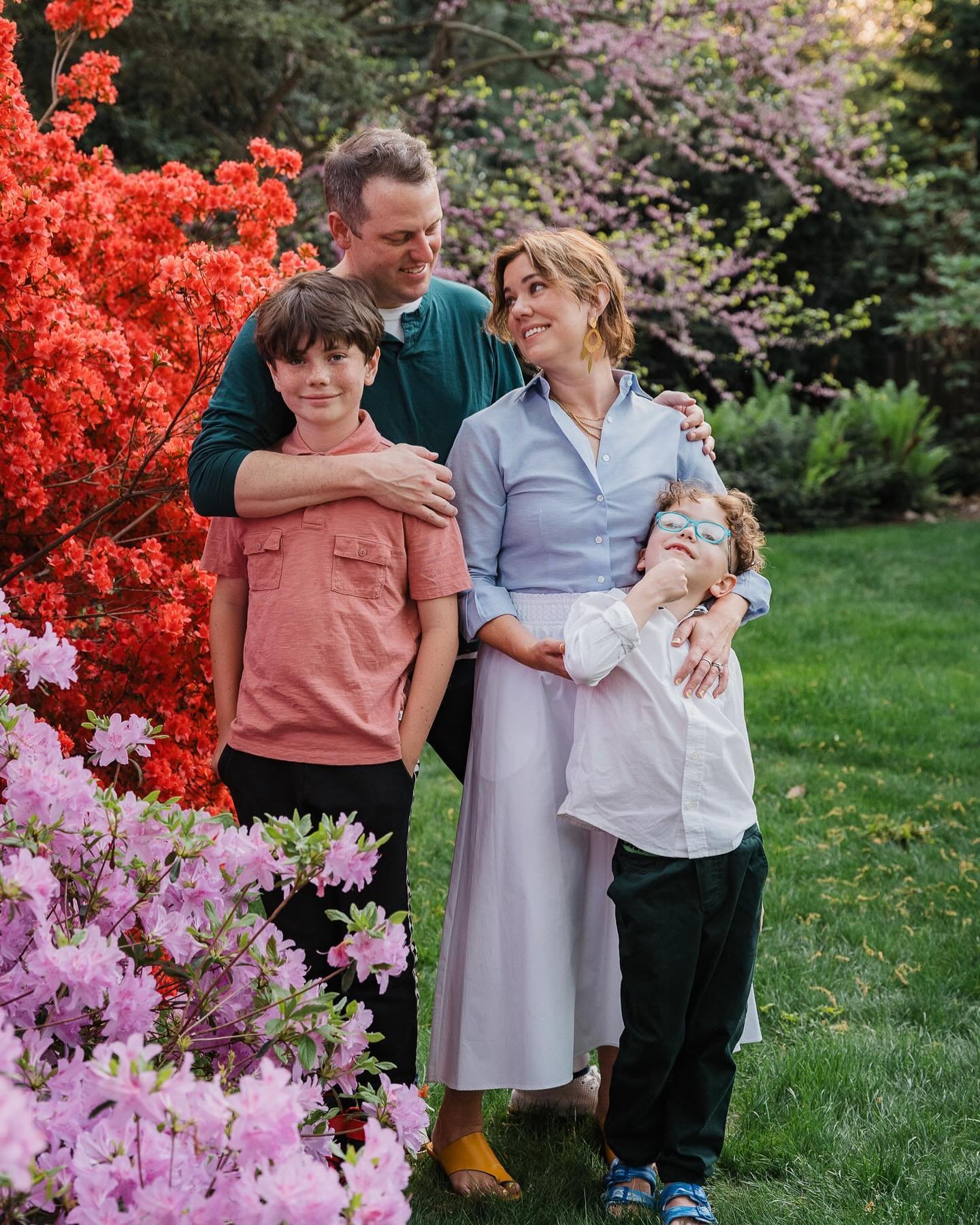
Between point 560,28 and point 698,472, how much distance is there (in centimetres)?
918

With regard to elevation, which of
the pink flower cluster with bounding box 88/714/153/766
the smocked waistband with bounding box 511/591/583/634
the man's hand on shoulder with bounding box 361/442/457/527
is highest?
the man's hand on shoulder with bounding box 361/442/457/527

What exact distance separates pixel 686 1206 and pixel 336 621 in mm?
1274

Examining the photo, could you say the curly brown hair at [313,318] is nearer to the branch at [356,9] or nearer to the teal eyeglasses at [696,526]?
the teal eyeglasses at [696,526]

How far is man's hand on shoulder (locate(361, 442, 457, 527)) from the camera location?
7.60 feet

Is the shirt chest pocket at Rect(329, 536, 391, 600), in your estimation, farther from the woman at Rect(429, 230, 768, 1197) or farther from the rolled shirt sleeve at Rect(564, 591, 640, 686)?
the rolled shirt sleeve at Rect(564, 591, 640, 686)

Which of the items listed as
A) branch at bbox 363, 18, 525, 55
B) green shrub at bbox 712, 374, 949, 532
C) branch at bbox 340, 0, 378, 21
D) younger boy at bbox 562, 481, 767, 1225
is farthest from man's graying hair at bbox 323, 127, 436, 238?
green shrub at bbox 712, 374, 949, 532

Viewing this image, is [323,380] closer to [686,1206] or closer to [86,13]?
[686,1206]

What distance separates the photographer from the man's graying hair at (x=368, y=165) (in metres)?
2.45

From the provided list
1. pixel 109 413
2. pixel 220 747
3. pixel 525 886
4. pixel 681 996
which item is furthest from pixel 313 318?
pixel 681 996

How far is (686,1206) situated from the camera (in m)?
2.38

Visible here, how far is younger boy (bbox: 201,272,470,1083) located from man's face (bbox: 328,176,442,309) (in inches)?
5.6

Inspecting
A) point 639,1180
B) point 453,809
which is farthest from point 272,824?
point 453,809

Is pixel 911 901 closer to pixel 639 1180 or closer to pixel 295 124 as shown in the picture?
pixel 639 1180

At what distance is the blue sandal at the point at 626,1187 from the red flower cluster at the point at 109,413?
1388 mm
